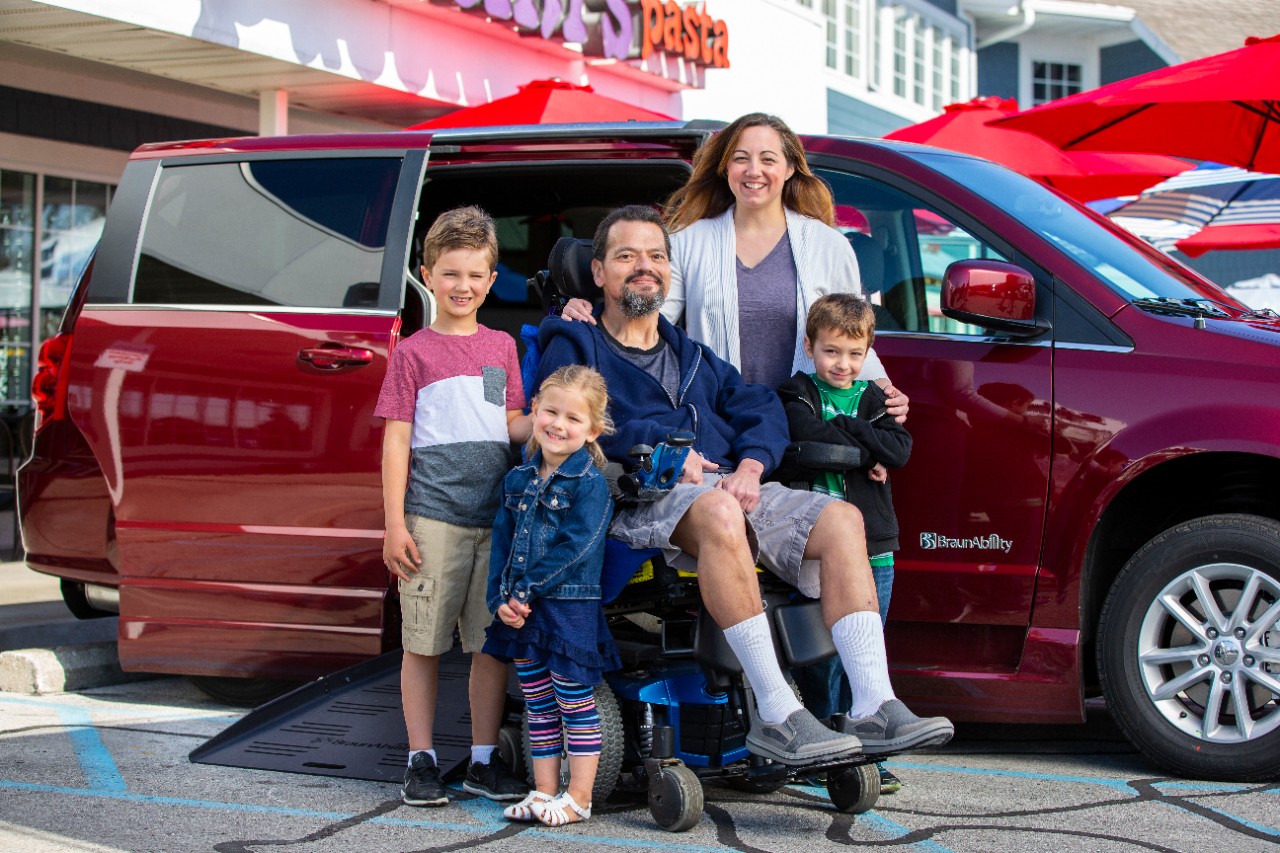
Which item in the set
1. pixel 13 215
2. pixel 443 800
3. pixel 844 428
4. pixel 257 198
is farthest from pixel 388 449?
pixel 13 215

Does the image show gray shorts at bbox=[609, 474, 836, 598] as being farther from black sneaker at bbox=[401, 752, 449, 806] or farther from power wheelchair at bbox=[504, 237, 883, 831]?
black sneaker at bbox=[401, 752, 449, 806]

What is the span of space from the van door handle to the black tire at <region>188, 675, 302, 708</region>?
1310mm

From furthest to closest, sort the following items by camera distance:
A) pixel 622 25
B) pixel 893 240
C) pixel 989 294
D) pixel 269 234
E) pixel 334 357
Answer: pixel 622 25
pixel 269 234
pixel 334 357
pixel 893 240
pixel 989 294

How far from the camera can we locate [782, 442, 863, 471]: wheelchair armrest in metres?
4.31

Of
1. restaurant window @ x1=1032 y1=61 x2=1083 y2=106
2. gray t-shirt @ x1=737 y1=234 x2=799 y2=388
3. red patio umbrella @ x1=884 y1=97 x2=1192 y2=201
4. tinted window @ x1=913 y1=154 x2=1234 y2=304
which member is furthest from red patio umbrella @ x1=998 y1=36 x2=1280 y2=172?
restaurant window @ x1=1032 y1=61 x2=1083 y2=106

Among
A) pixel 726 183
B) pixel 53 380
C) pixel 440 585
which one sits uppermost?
pixel 726 183

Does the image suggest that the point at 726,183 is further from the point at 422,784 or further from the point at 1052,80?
the point at 1052,80

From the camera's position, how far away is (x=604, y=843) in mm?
3932

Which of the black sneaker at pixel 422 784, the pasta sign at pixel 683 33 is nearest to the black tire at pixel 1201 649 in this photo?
the black sneaker at pixel 422 784

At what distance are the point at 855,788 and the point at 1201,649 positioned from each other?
1130 millimetres

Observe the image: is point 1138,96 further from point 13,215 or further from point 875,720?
point 13,215

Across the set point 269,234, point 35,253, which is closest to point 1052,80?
point 35,253

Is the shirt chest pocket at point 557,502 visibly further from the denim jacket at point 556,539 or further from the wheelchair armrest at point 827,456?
the wheelchair armrest at point 827,456

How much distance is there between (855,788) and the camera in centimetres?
419
